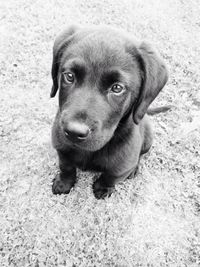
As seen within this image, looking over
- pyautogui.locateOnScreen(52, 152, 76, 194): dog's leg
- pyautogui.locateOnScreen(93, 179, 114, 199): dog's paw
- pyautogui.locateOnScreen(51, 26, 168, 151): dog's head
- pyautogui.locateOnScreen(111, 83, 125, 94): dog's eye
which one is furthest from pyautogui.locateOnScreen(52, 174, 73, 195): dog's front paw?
pyautogui.locateOnScreen(111, 83, 125, 94): dog's eye

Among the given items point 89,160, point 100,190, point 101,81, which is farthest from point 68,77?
point 100,190

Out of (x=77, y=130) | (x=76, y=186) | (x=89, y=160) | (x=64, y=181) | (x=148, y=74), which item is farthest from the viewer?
(x=76, y=186)

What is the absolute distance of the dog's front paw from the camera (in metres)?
3.26

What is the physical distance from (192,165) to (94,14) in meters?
3.32

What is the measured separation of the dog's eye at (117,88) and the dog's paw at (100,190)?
1381 millimetres

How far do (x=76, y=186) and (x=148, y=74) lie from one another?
1756 millimetres

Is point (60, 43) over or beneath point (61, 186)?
over

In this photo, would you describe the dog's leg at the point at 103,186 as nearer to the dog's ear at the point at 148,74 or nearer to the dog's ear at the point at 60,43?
the dog's ear at the point at 148,74

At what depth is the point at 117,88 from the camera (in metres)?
2.17

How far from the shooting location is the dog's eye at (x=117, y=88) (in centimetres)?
215

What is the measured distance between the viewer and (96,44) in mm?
2141

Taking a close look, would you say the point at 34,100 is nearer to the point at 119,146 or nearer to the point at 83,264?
the point at 119,146

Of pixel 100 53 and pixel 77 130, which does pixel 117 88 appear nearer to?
pixel 100 53

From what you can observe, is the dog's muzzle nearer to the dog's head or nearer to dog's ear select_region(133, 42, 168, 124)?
the dog's head
